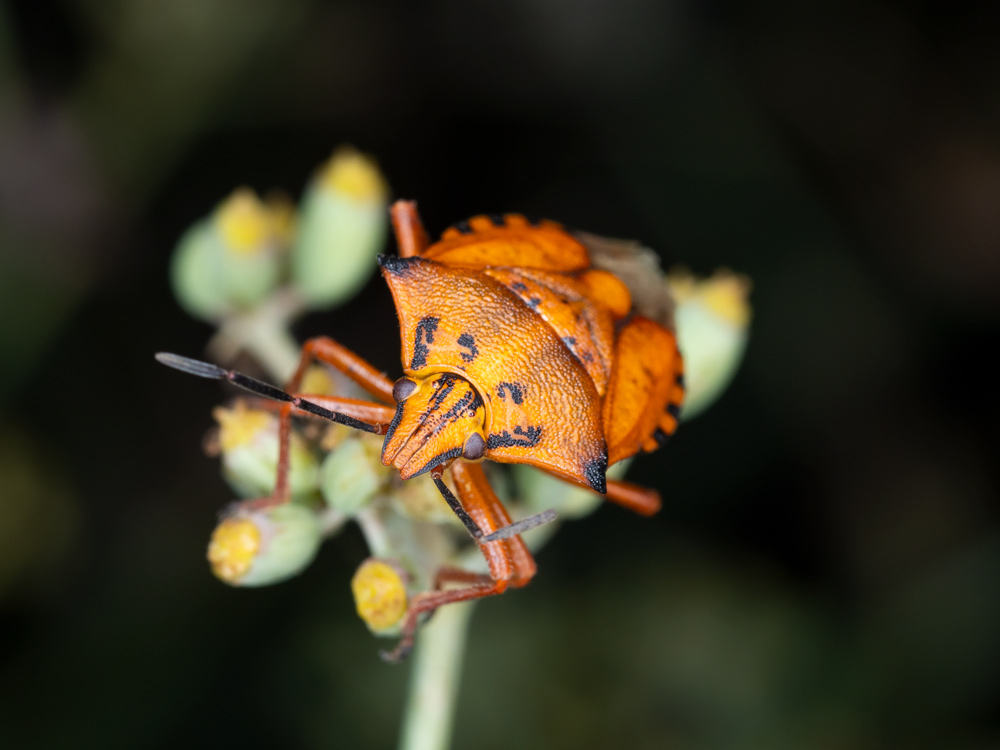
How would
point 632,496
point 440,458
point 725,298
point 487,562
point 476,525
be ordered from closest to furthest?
point 440,458, point 476,525, point 487,562, point 632,496, point 725,298

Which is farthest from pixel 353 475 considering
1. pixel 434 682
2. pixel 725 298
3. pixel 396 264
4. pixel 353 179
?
pixel 725 298

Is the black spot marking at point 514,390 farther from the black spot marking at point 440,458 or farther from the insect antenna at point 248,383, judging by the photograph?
the insect antenna at point 248,383

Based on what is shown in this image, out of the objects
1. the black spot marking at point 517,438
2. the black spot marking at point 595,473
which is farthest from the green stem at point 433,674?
the black spot marking at point 595,473

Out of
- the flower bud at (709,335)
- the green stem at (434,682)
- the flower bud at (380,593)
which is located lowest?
the green stem at (434,682)

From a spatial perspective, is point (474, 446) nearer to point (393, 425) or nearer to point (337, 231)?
point (393, 425)

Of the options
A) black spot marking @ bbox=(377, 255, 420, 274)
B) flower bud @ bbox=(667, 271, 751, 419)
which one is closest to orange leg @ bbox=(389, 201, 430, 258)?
black spot marking @ bbox=(377, 255, 420, 274)
